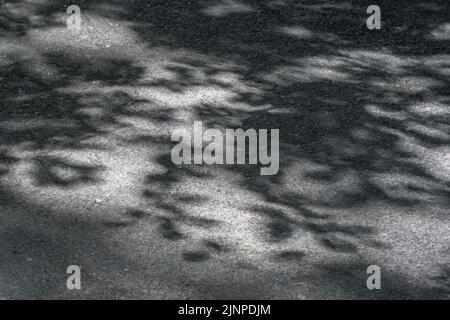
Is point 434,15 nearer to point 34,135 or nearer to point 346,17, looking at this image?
point 346,17

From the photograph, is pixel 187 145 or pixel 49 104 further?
pixel 49 104

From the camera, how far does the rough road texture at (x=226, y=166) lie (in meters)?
5.52

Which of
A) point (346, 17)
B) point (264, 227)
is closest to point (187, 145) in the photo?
point (264, 227)

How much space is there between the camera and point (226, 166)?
21.7 ft

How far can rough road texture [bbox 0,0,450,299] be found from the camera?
5520mm

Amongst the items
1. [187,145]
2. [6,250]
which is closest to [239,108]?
[187,145]

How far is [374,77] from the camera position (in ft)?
25.8

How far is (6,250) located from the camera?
564cm
